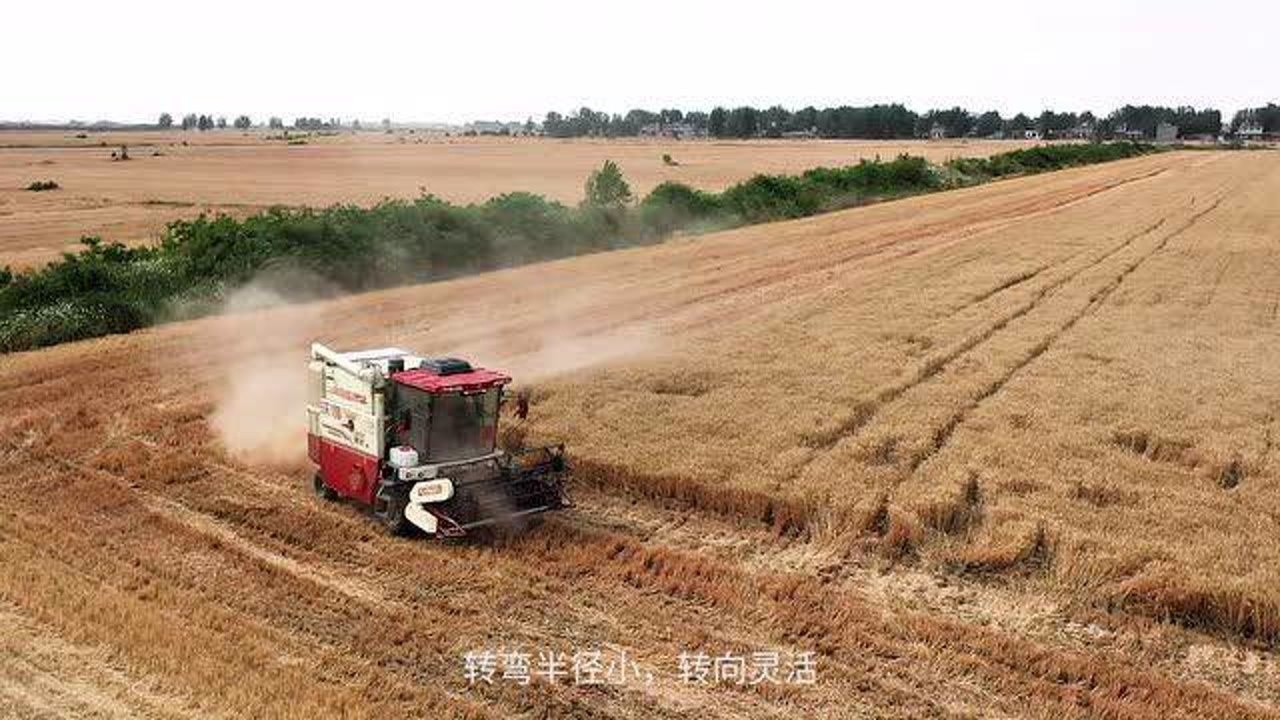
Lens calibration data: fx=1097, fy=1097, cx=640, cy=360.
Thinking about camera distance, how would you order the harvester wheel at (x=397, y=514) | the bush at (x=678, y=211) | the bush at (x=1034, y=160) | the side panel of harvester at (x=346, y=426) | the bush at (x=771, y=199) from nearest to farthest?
1. the harvester wheel at (x=397, y=514)
2. the side panel of harvester at (x=346, y=426)
3. the bush at (x=678, y=211)
4. the bush at (x=771, y=199)
5. the bush at (x=1034, y=160)

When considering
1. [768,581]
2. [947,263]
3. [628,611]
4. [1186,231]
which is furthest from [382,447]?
[1186,231]

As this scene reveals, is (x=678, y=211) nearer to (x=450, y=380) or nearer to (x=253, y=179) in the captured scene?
(x=450, y=380)

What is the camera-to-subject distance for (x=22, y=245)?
142 ft

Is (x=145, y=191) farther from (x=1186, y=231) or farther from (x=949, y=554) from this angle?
(x=949, y=554)

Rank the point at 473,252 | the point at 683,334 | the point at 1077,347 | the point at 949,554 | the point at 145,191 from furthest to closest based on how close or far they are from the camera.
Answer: the point at 145,191 < the point at 473,252 < the point at 683,334 < the point at 1077,347 < the point at 949,554

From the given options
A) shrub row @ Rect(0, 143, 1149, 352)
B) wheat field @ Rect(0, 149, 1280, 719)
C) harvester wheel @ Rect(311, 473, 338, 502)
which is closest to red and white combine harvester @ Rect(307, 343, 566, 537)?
wheat field @ Rect(0, 149, 1280, 719)

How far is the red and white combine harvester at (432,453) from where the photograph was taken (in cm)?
1383

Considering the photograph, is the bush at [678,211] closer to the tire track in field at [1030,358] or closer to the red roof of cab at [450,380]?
the tire track in field at [1030,358]

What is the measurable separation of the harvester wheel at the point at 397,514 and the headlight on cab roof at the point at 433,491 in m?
0.40

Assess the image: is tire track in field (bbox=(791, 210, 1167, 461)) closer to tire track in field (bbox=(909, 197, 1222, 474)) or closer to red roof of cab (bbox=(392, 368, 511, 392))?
tire track in field (bbox=(909, 197, 1222, 474))

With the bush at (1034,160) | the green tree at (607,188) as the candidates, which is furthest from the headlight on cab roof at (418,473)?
the bush at (1034,160)

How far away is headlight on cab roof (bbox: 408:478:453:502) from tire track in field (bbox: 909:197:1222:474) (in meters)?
6.46

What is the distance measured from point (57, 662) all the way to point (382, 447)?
4.64 meters

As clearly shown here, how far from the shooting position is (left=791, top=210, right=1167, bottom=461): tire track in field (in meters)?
16.7
